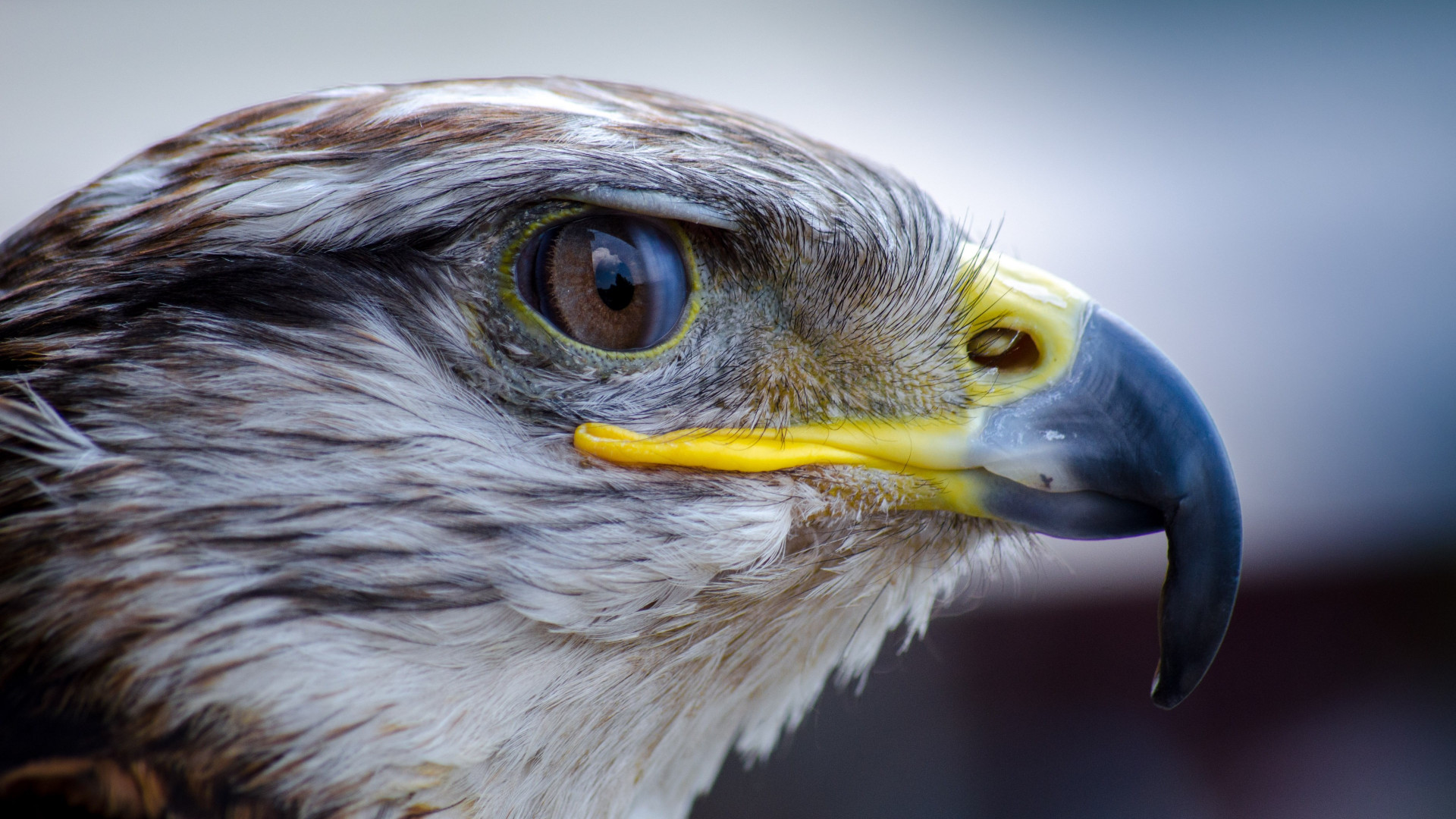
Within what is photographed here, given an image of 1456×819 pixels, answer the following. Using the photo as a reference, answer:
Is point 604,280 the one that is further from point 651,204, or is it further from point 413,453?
point 413,453

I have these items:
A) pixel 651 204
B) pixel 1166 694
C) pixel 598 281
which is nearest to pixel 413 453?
pixel 598 281

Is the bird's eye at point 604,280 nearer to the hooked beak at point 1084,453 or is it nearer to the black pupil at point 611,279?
the black pupil at point 611,279

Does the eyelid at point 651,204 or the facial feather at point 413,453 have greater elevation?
the eyelid at point 651,204

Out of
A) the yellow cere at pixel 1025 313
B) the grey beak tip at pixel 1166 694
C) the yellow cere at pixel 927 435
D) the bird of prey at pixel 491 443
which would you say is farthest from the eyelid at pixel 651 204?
the grey beak tip at pixel 1166 694

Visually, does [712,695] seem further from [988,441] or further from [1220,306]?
[1220,306]

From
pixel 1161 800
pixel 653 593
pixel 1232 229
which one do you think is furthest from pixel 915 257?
pixel 1232 229

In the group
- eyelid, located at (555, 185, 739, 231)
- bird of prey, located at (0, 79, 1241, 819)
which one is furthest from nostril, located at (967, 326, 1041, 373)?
eyelid, located at (555, 185, 739, 231)

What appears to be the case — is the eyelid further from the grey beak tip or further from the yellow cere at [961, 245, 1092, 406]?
the grey beak tip
